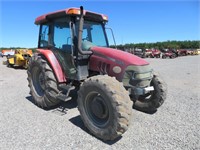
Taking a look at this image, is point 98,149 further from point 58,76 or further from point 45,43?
point 45,43

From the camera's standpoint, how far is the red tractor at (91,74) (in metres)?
3.38

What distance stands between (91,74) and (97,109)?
1.27m

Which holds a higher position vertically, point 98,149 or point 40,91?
point 40,91

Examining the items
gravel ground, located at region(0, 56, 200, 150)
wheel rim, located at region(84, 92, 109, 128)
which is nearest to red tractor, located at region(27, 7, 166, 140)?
wheel rim, located at region(84, 92, 109, 128)

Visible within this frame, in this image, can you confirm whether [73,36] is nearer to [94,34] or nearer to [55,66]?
[94,34]

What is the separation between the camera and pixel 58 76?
191 inches

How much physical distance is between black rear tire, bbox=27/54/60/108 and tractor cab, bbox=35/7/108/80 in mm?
384

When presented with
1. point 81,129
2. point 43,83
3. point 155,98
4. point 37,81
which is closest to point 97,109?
point 81,129

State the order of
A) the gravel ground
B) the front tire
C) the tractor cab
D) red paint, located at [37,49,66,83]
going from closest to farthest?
the front tire
the gravel ground
the tractor cab
red paint, located at [37,49,66,83]

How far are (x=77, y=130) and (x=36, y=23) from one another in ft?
11.3

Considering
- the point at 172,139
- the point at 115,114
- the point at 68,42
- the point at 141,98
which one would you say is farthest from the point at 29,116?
the point at 172,139

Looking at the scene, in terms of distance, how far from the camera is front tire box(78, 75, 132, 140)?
3.21 m

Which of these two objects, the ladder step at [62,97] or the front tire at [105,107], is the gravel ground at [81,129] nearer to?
the front tire at [105,107]

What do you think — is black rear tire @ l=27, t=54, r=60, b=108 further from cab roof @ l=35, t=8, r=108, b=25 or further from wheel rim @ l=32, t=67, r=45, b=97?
cab roof @ l=35, t=8, r=108, b=25
